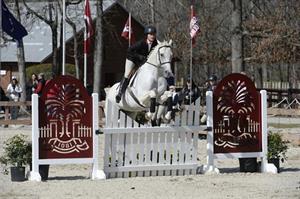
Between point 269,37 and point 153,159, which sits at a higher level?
point 269,37

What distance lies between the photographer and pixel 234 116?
44.9 ft

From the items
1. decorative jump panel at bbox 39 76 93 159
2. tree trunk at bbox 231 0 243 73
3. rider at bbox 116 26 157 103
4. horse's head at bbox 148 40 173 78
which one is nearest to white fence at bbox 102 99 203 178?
decorative jump panel at bbox 39 76 93 159

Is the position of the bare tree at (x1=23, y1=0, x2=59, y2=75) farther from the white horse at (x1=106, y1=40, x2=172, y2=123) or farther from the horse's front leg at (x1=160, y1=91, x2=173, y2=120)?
the horse's front leg at (x1=160, y1=91, x2=173, y2=120)

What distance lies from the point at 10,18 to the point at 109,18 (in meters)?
36.8

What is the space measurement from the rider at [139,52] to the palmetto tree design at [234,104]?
5.57 ft

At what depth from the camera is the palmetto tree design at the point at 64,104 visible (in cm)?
1265

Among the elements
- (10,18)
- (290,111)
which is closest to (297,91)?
(290,111)

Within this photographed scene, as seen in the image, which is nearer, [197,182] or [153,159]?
[197,182]

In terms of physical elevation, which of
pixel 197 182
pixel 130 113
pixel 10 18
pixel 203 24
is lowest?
pixel 197 182

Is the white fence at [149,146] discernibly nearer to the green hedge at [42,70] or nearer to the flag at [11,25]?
the flag at [11,25]

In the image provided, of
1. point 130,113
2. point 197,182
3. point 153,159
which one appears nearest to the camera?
point 197,182

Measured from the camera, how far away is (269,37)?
125 feet

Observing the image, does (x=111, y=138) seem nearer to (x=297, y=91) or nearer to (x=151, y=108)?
(x=151, y=108)

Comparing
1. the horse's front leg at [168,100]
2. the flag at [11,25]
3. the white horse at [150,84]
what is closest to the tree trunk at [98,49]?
the flag at [11,25]
